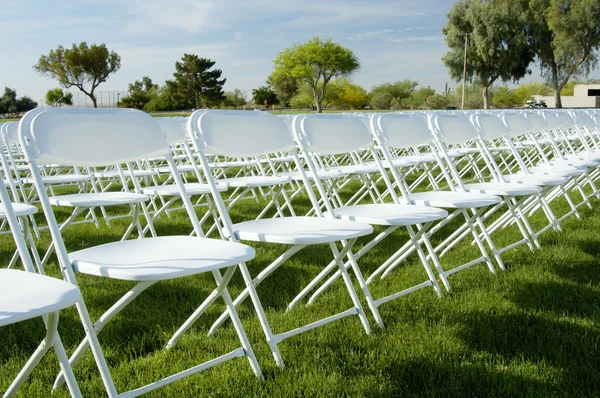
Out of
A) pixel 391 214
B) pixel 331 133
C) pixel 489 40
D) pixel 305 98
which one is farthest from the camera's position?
pixel 305 98

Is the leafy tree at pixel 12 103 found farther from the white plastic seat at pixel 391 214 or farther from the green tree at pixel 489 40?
the white plastic seat at pixel 391 214

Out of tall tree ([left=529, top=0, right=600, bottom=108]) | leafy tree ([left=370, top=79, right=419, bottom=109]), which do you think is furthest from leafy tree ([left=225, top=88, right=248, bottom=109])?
tall tree ([left=529, top=0, right=600, bottom=108])

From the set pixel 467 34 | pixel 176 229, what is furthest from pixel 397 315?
pixel 467 34

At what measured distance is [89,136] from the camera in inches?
→ 103

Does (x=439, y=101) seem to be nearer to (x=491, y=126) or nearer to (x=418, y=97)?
(x=418, y=97)

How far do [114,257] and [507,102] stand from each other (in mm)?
83614

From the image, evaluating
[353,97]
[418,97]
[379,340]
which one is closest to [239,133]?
[379,340]

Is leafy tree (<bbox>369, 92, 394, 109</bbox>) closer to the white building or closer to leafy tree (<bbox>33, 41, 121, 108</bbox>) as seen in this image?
the white building

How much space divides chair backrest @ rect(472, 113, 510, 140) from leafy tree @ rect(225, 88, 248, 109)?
8109 centimetres

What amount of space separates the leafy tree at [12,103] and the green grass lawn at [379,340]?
75.6 meters

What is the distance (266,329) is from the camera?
2.47 m

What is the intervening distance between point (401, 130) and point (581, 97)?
87338 millimetres

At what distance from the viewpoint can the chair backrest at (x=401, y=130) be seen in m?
3.92

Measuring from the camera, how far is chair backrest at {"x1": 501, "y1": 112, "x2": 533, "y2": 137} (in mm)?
5477
